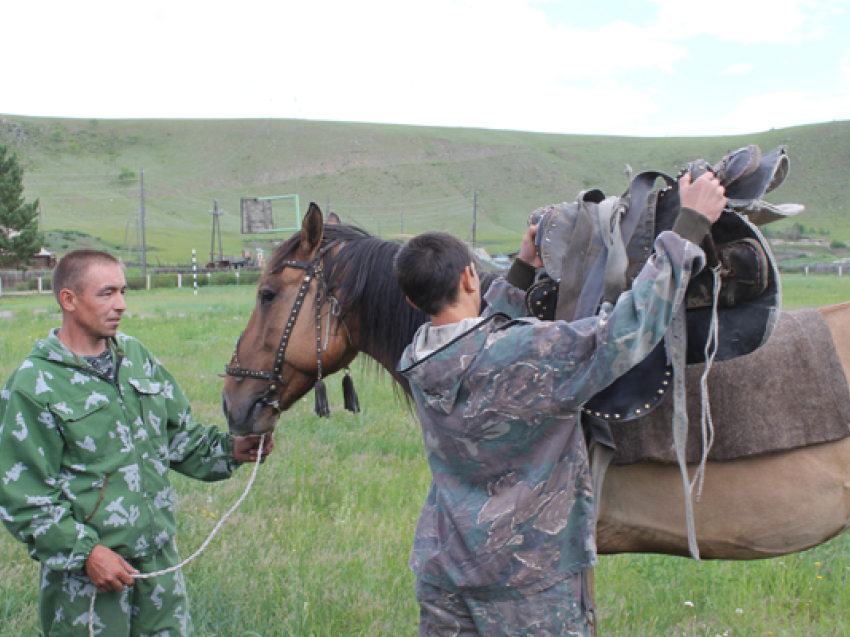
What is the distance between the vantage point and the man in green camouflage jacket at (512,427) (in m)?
1.62

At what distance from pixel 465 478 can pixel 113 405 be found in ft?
4.64

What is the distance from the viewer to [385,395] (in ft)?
26.8

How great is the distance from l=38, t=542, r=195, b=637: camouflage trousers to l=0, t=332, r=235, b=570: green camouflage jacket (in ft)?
0.41

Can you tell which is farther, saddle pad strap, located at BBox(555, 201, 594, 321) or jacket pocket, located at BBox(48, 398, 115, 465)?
jacket pocket, located at BBox(48, 398, 115, 465)

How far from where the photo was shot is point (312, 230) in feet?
9.25

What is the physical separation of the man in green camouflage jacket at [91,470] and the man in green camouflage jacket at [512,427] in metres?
1.16

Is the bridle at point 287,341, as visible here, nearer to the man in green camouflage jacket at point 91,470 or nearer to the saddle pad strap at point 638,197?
the man in green camouflage jacket at point 91,470

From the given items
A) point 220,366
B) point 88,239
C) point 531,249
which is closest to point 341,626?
point 531,249

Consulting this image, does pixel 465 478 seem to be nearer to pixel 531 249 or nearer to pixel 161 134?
pixel 531 249

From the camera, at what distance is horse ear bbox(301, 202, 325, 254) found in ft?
9.01

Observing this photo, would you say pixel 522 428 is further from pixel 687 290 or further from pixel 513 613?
pixel 687 290

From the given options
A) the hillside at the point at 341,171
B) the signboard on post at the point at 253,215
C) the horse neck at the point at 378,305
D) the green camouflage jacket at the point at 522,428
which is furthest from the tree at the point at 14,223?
the green camouflage jacket at the point at 522,428

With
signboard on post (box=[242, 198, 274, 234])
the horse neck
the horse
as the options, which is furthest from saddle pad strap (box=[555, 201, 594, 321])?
signboard on post (box=[242, 198, 274, 234])

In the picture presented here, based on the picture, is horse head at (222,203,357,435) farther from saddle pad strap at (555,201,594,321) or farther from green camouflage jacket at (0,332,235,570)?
saddle pad strap at (555,201,594,321)
